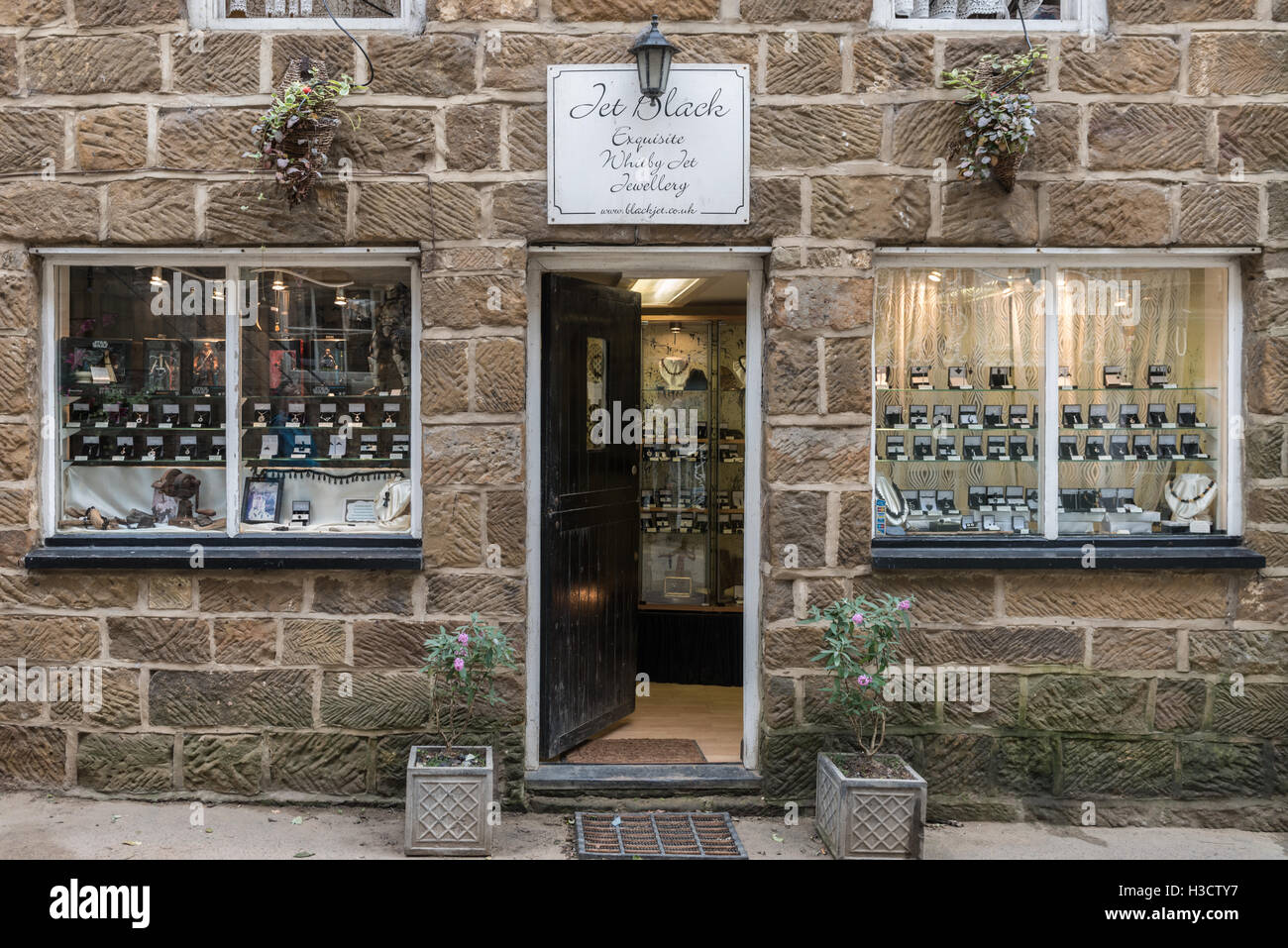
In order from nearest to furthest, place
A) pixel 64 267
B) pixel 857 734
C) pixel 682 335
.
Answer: pixel 857 734 < pixel 64 267 < pixel 682 335

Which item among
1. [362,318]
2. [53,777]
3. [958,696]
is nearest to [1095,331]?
[958,696]

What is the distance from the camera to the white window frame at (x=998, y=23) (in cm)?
557

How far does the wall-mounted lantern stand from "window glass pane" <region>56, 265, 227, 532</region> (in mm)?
2540

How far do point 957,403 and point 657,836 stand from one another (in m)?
2.86

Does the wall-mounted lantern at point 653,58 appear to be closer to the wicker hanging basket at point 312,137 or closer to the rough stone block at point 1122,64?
the wicker hanging basket at point 312,137

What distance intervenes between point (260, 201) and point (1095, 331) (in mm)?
4557

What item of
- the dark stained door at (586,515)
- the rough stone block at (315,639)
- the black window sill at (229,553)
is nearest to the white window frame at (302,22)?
the dark stained door at (586,515)

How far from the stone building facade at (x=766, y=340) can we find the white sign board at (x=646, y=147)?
86 mm

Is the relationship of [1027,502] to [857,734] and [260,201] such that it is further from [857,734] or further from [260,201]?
[260,201]

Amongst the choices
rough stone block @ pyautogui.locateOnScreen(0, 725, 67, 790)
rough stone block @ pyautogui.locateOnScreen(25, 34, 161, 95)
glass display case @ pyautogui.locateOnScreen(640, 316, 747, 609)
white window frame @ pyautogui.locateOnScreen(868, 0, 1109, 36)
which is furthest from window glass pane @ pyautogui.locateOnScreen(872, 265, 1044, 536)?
rough stone block @ pyautogui.locateOnScreen(0, 725, 67, 790)

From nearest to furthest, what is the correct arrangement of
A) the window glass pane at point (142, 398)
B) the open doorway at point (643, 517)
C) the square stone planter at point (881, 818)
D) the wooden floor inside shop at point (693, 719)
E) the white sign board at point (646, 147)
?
1. the square stone planter at point (881, 818)
2. the white sign board at point (646, 147)
3. the window glass pane at point (142, 398)
4. the open doorway at point (643, 517)
5. the wooden floor inside shop at point (693, 719)

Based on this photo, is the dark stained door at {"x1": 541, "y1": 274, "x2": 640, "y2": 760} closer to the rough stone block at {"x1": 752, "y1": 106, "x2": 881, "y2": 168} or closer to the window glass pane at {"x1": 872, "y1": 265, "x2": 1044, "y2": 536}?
the rough stone block at {"x1": 752, "y1": 106, "x2": 881, "y2": 168}

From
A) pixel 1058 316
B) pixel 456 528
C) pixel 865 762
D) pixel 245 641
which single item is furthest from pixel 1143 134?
pixel 245 641

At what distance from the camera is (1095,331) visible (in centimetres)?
591
